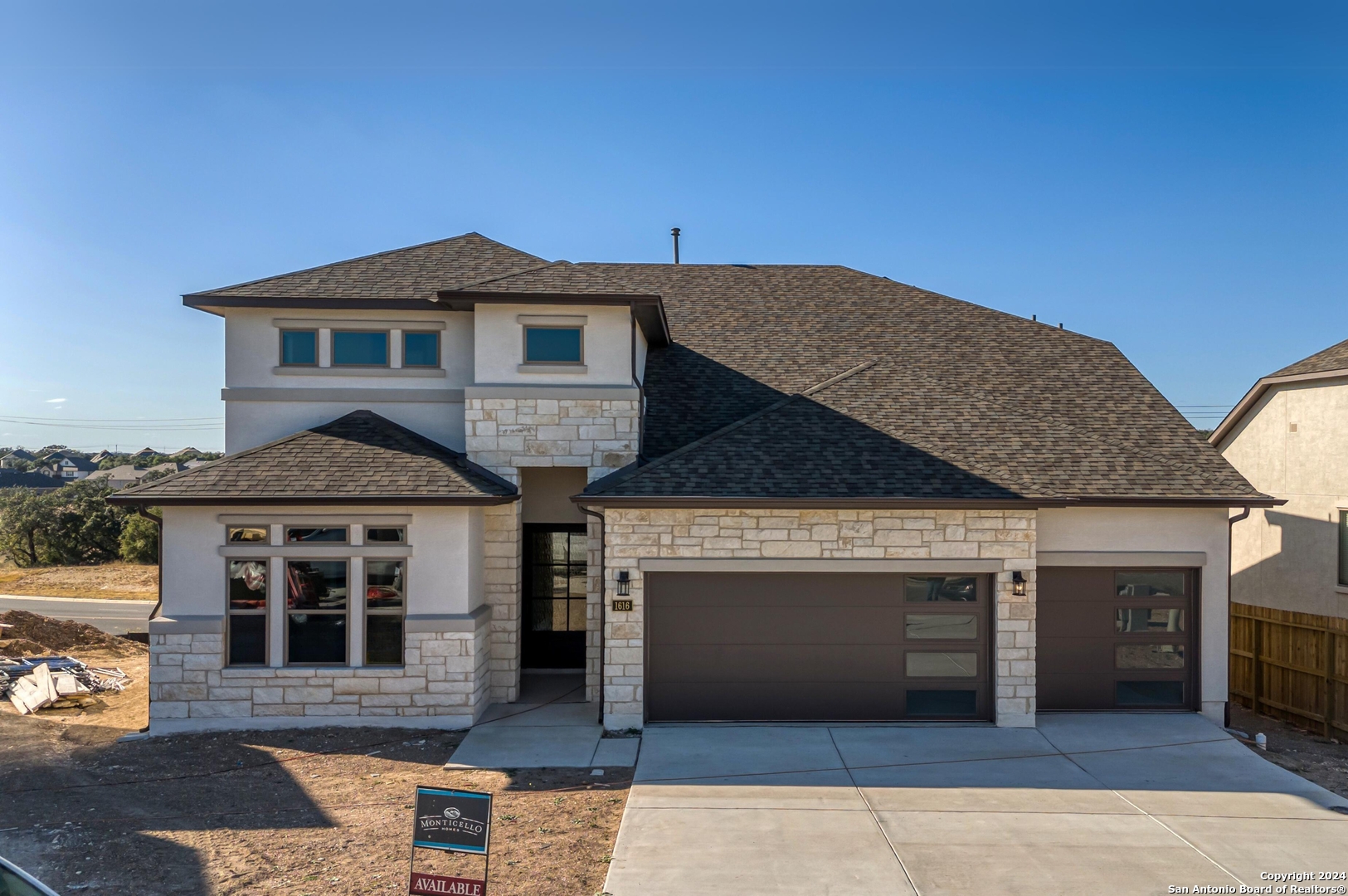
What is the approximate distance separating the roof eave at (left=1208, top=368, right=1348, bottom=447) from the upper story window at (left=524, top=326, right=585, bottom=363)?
12.6 meters

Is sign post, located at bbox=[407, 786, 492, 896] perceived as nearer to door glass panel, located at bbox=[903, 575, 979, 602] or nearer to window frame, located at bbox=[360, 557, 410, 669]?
window frame, located at bbox=[360, 557, 410, 669]

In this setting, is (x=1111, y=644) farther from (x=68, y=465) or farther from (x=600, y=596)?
(x=68, y=465)

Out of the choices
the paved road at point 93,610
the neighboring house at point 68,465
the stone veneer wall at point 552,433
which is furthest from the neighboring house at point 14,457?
the stone veneer wall at point 552,433

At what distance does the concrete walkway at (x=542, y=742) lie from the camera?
31.2 ft

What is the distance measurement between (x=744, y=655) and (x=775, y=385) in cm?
508

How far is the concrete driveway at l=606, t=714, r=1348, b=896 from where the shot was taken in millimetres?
6734

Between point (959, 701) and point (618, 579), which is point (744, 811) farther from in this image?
point (959, 701)

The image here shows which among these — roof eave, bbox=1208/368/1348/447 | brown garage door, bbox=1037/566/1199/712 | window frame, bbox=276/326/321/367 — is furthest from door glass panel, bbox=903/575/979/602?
window frame, bbox=276/326/321/367

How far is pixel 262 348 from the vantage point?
40.8ft

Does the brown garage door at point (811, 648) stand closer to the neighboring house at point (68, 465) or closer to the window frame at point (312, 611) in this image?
the window frame at point (312, 611)

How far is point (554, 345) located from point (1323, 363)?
44.1ft

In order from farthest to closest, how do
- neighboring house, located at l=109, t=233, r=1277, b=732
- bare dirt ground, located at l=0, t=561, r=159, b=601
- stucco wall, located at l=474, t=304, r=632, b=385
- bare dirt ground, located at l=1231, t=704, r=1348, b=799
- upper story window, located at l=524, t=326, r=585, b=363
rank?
bare dirt ground, located at l=0, t=561, r=159, b=601, upper story window, located at l=524, t=326, r=585, b=363, stucco wall, located at l=474, t=304, r=632, b=385, neighboring house, located at l=109, t=233, r=1277, b=732, bare dirt ground, located at l=1231, t=704, r=1348, b=799

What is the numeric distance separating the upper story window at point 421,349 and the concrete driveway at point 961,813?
21.0 feet

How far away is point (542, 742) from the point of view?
10.3 m
